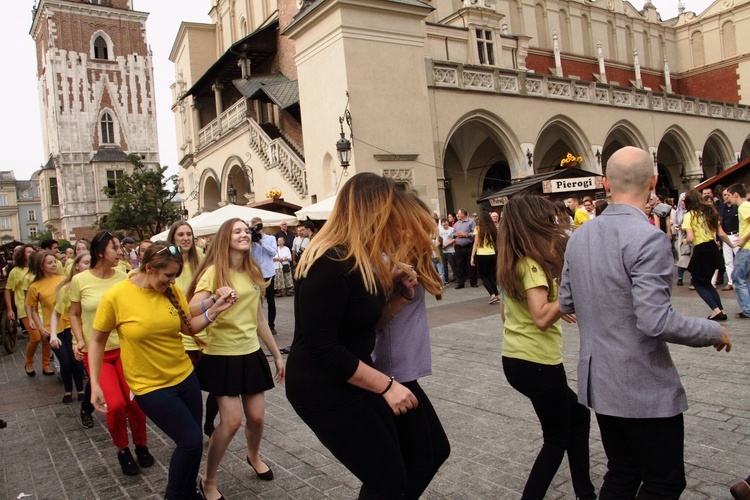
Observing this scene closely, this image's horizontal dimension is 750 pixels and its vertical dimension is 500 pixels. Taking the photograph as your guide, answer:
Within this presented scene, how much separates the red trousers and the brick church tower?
61.9m

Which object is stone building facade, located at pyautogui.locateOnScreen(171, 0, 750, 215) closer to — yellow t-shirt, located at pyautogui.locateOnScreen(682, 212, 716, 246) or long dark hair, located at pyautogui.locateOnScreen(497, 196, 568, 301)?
yellow t-shirt, located at pyautogui.locateOnScreen(682, 212, 716, 246)

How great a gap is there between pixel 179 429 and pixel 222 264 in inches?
45.5

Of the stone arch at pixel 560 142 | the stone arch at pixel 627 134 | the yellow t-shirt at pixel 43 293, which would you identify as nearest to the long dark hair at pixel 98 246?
the yellow t-shirt at pixel 43 293

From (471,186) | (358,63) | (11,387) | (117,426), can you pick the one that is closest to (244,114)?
(358,63)

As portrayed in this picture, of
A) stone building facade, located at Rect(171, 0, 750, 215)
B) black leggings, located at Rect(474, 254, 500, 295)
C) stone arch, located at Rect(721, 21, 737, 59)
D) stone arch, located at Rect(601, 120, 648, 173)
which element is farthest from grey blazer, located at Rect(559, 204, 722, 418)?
stone arch, located at Rect(721, 21, 737, 59)

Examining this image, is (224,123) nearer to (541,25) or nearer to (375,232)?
(541,25)

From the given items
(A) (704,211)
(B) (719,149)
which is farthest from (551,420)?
(B) (719,149)

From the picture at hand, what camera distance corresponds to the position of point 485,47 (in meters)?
27.5

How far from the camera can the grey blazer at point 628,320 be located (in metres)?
2.46

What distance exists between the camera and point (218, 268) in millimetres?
4379

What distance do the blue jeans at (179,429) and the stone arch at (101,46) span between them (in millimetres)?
69270

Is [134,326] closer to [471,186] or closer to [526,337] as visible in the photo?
[526,337]

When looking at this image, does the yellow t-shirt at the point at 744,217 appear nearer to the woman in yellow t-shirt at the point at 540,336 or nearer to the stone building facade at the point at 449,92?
the stone building facade at the point at 449,92

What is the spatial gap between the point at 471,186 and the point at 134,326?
25.4 meters
